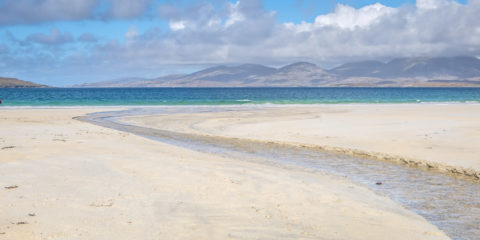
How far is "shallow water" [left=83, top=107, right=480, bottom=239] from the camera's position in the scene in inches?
364

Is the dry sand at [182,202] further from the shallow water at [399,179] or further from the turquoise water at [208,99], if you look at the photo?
the turquoise water at [208,99]

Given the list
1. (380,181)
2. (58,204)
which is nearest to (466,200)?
(380,181)

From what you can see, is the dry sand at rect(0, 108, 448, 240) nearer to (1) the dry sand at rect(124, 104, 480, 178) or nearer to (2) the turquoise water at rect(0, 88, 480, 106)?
(1) the dry sand at rect(124, 104, 480, 178)

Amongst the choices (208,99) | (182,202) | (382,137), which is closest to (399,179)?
(182,202)

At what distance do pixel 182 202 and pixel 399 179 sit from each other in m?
6.98

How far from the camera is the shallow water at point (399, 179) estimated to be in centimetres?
923

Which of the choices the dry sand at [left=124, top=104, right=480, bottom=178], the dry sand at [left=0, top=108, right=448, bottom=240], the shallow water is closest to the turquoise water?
the dry sand at [left=124, top=104, right=480, bottom=178]

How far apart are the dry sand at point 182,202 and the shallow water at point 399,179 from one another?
57cm

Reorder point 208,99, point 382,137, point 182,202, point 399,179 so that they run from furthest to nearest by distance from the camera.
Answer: point 208,99 → point 382,137 → point 399,179 → point 182,202

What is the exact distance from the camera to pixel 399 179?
43.2 feet

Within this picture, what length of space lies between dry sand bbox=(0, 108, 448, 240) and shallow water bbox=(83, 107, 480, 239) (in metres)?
0.57

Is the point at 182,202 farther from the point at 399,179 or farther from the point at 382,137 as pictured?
the point at 382,137

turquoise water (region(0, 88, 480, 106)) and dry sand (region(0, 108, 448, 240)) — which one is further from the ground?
turquoise water (region(0, 88, 480, 106))

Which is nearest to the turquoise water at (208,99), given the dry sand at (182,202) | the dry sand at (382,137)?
the dry sand at (382,137)
